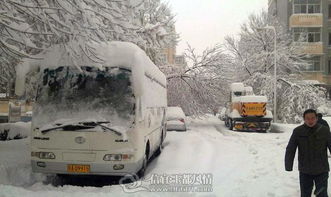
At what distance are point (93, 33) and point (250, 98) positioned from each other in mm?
22360

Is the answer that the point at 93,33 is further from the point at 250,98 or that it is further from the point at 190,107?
the point at 190,107

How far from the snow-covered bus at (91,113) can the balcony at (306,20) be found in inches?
1702

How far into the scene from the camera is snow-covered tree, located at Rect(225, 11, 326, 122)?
39.0 m

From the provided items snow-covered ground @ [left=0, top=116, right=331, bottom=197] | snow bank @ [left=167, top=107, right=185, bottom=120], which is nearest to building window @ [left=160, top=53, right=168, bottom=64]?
snow bank @ [left=167, top=107, right=185, bottom=120]

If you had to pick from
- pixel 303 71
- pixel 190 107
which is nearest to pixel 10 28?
pixel 190 107

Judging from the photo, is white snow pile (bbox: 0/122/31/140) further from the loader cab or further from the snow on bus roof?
the loader cab

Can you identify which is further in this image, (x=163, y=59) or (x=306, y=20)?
(x=306, y=20)

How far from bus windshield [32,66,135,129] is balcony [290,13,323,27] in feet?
143

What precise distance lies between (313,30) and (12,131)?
131ft

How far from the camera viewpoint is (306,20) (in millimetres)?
49969

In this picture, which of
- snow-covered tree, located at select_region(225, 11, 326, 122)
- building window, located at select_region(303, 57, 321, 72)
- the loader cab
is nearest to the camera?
the loader cab

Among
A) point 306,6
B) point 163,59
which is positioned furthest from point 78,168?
point 306,6

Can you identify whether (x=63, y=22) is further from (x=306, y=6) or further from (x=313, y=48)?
(x=306, y=6)

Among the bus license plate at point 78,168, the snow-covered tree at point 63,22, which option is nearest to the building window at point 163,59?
the snow-covered tree at point 63,22
